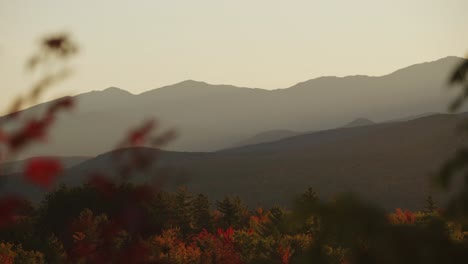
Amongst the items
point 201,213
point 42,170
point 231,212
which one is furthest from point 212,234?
point 42,170

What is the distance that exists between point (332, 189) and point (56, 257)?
2660 inches

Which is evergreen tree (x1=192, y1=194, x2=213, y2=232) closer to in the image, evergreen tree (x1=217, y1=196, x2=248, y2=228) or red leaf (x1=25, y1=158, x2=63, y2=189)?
evergreen tree (x1=217, y1=196, x2=248, y2=228)

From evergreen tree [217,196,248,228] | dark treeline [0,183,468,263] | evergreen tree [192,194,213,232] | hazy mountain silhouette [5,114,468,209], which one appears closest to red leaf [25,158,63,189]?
dark treeline [0,183,468,263]

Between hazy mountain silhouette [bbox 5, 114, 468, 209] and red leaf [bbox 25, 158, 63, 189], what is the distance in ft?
247

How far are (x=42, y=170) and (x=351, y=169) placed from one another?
102 meters

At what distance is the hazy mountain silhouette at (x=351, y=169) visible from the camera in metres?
86.7

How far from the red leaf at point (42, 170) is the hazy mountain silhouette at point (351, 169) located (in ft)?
247

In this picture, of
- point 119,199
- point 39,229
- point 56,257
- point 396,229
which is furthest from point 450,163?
point 39,229

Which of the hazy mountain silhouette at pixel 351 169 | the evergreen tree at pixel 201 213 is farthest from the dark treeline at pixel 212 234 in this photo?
the hazy mountain silhouette at pixel 351 169

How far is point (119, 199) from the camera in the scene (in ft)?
11.2

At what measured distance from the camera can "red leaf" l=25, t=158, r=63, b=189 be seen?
271 cm

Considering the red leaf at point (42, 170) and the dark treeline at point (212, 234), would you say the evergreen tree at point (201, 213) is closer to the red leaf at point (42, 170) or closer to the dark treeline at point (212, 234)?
the dark treeline at point (212, 234)

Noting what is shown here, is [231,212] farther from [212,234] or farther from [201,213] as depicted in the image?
[212,234]

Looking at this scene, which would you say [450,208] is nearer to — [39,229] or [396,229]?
[396,229]
